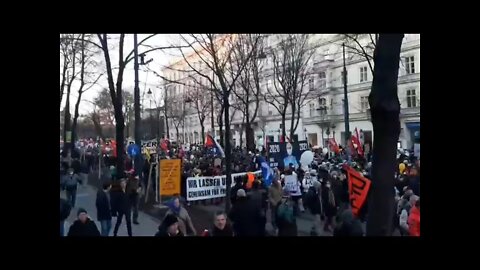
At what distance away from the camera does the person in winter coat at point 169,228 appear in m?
6.68

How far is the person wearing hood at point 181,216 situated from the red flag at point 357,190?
7.37 ft

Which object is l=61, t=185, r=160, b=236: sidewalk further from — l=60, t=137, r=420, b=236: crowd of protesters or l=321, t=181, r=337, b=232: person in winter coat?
l=321, t=181, r=337, b=232: person in winter coat

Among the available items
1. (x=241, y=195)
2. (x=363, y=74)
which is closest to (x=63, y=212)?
(x=241, y=195)

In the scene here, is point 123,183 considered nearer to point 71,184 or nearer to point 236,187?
point 71,184

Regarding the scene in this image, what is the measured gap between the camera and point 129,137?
30.0ft

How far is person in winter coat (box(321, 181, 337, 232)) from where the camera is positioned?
23.9 ft

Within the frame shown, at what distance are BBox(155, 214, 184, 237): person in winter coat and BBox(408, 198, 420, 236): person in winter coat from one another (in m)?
3.01

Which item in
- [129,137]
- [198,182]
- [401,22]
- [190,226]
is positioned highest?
[401,22]

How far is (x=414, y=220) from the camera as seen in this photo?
259 inches

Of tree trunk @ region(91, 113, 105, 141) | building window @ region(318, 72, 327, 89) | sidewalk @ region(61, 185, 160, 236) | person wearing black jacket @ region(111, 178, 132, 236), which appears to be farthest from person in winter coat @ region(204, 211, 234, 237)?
building window @ region(318, 72, 327, 89)
